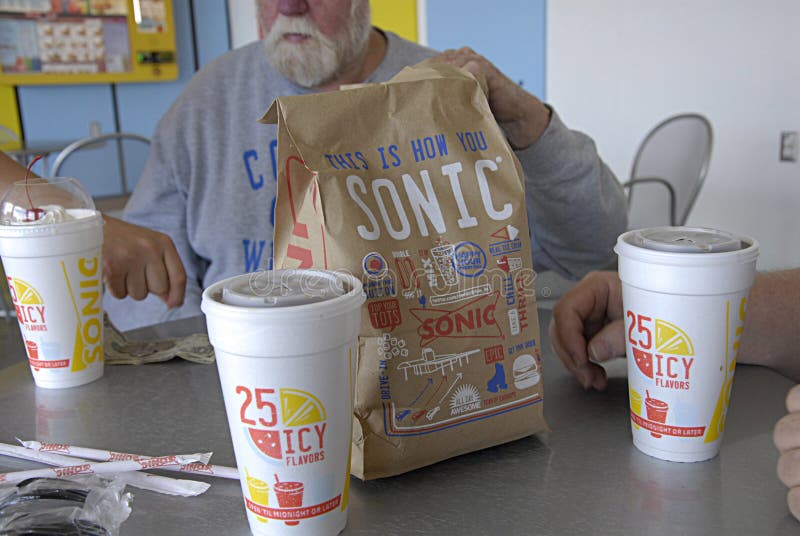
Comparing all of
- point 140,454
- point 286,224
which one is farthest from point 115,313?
point 286,224

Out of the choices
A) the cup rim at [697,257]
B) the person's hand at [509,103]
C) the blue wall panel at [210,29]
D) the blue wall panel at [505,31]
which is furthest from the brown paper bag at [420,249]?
the blue wall panel at [210,29]

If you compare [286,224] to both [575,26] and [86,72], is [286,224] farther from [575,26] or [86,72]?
[86,72]

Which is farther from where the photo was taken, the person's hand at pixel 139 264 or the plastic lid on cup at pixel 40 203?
the person's hand at pixel 139 264

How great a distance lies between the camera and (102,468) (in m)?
0.58

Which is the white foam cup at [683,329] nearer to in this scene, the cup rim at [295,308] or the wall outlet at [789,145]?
the cup rim at [295,308]

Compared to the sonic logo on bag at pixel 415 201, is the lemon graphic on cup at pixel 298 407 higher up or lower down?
lower down

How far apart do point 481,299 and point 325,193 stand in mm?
161

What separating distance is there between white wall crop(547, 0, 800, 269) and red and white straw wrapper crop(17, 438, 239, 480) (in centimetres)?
262

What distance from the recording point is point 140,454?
64 cm

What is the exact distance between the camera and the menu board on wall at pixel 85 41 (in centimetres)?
421

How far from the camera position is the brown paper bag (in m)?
0.56

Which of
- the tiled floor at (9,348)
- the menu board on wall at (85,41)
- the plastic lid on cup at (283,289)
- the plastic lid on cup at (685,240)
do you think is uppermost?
the menu board on wall at (85,41)

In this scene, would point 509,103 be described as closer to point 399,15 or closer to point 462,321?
point 462,321

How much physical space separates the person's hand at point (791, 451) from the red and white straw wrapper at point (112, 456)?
1.37ft
